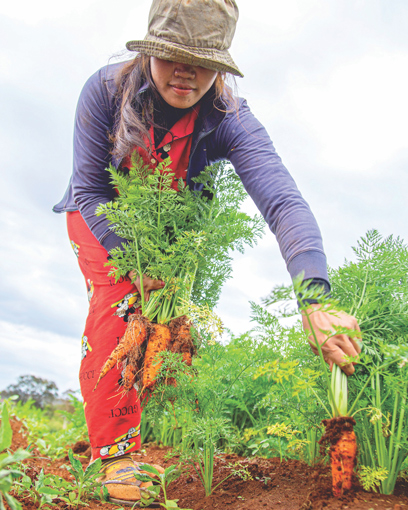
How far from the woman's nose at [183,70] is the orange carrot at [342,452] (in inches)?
58.4

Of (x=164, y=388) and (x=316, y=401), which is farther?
(x=164, y=388)

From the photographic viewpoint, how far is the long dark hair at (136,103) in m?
2.12

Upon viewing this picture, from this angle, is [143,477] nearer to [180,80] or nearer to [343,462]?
[343,462]

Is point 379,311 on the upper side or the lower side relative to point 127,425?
upper

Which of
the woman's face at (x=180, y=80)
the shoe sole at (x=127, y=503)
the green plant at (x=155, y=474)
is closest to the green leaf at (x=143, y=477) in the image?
the green plant at (x=155, y=474)

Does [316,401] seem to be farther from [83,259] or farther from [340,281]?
[83,259]

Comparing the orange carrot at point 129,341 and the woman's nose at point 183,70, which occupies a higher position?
the woman's nose at point 183,70

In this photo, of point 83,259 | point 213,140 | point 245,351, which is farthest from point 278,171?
point 83,259

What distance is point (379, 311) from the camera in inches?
70.1

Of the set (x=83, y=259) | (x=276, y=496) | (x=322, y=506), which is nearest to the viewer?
(x=322, y=506)

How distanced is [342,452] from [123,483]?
1015 mm

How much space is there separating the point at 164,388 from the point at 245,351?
0.38 metres

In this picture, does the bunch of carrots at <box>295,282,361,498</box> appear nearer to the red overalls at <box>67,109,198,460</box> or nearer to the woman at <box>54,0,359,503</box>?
the woman at <box>54,0,359,503</box>

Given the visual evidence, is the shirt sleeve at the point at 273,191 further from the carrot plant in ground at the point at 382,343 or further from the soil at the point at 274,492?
the soil at the point at 274,492
